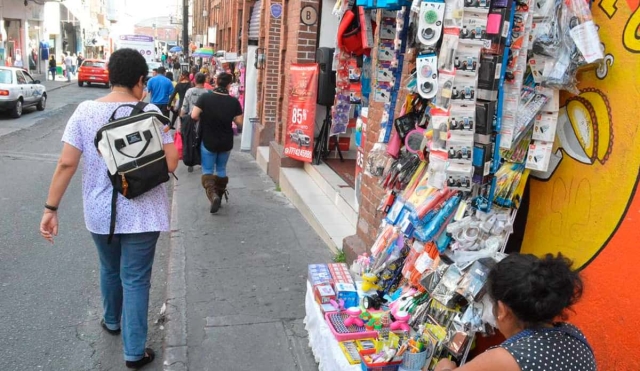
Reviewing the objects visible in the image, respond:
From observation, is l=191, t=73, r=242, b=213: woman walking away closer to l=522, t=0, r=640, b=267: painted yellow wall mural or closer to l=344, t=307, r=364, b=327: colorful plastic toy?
l=344, t=307, r=364, b=327: colorful plastic toy

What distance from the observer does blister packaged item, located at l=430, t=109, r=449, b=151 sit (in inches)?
117

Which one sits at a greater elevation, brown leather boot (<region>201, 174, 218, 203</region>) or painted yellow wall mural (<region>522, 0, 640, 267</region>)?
painted yellow wall mural (<region>522, 0, 640, 267</region>)

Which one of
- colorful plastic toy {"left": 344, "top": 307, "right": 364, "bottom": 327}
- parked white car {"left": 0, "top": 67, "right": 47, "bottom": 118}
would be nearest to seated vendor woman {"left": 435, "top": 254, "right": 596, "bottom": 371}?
colorful plastic toy {"left": 344, "top": 307, "right": 364, "bottom": 327}

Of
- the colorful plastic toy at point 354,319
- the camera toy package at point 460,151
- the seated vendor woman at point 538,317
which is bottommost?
the colorful plastic toy at point 354,319

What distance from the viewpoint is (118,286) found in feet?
12.2

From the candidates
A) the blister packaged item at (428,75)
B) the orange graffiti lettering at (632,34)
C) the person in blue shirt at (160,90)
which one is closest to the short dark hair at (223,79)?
the blister packaged item at (428,75)

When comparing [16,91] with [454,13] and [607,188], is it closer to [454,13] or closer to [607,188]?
[454,13]

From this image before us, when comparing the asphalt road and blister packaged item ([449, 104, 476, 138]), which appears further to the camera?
the asphalt road

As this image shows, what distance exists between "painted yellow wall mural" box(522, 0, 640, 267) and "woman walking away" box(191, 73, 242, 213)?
4.72m

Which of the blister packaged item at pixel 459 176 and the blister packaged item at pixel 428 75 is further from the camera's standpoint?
the blister packaged item at pixel 428 75

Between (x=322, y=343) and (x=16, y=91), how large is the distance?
52.5 feet

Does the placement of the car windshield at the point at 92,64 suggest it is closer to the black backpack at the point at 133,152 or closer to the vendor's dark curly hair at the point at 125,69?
the vendor's dark curly hair at the point at 125,69

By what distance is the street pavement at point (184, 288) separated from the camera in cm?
380

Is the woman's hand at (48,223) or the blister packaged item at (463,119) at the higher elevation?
the blister packaged item at (463,119)
